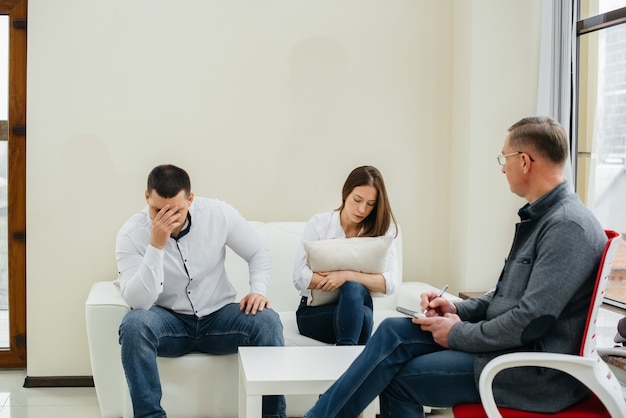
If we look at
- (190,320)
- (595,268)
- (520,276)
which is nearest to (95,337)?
(190,320)

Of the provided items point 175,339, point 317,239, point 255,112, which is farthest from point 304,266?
point 255,112

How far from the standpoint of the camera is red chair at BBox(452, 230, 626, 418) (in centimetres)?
209

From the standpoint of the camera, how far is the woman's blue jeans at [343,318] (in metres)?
3.29

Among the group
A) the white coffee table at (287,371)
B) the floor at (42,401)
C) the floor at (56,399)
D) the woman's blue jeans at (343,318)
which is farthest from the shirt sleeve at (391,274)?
the floor at (42,401)

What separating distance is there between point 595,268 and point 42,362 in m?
3.14

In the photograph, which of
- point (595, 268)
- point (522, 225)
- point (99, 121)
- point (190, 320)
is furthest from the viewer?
point (99, 121)

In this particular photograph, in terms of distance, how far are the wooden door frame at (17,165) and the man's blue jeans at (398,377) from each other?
2.47 metres

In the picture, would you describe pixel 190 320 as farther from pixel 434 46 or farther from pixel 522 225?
pixel 434 46

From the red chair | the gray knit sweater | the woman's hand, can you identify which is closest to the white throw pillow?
the woman's hand

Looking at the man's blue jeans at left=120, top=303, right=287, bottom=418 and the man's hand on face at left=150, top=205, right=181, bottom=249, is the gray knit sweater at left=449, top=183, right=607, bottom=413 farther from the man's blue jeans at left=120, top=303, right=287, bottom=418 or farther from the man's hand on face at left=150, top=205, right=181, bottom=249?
the man's hand on face at left=150, top=205, right=181, bottom=249

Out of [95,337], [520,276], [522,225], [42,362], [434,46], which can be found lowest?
[42,362]

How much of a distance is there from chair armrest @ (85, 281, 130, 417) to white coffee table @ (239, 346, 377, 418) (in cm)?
67

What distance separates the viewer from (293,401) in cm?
348

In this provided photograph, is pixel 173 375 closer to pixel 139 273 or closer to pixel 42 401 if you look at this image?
pixel 139 273
